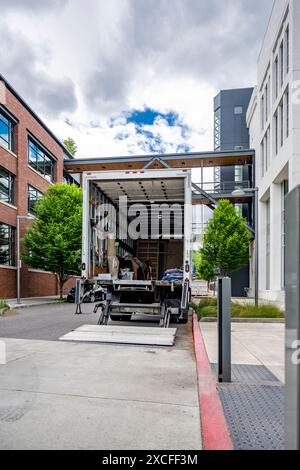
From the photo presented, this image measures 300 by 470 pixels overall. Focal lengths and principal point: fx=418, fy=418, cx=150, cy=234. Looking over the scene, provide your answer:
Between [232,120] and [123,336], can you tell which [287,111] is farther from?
[232,120]

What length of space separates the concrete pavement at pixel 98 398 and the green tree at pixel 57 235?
58.2 ft

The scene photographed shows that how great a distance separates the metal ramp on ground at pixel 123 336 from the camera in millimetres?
8656

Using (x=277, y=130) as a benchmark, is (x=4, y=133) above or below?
above

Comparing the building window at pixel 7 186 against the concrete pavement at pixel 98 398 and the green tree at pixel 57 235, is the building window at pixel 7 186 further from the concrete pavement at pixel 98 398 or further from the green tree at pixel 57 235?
the concrete pavement at pixel 98 398

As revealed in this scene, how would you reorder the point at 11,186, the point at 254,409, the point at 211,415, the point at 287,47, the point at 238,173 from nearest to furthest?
the point at 211,415 < the point at 254,409 < the point at 287,47 < the point at 11,186 < the point at 238,173

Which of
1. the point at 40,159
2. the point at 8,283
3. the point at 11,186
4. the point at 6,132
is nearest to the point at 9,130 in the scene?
the point at 6,132

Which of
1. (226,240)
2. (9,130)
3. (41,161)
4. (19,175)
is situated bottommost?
(226,240)

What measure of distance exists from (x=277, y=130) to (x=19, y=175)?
643 inches

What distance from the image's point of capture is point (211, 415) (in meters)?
4.05

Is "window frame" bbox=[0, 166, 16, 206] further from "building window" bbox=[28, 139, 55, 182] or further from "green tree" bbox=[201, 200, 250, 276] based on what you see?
"green tree" bbox=[201, 200, 250, 276]

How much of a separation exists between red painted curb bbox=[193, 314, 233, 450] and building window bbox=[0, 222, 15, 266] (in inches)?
825

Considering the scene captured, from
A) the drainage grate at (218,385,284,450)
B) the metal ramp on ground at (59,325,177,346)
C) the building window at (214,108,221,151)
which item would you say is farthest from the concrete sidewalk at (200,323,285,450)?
the building window at (214,108,221,151)

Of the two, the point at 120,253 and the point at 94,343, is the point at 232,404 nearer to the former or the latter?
the point at 94,343

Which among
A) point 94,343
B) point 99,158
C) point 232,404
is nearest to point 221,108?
point 99,158
